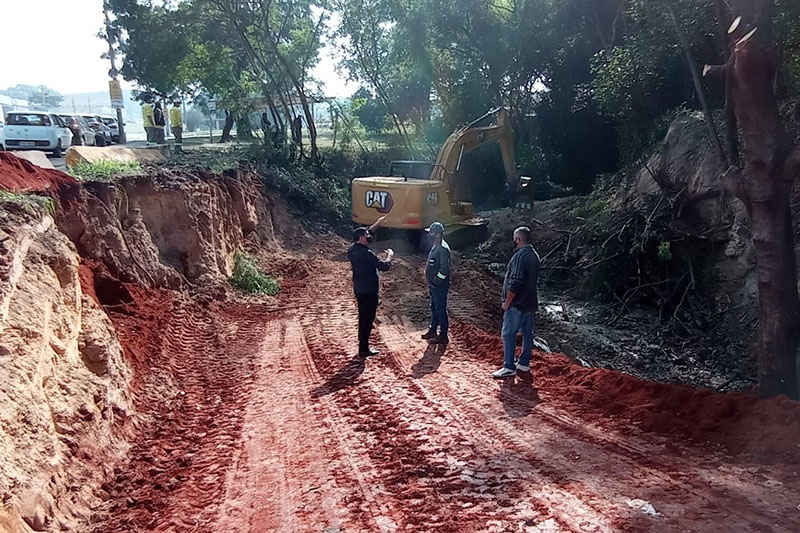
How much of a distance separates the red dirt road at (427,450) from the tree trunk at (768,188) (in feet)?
2.76

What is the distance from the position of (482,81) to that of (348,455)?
967 inches

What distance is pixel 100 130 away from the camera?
1226 inches

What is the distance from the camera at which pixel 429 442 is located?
237 inches

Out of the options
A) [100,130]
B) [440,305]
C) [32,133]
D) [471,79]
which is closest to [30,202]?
[440,305]

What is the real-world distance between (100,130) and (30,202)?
25.9 meters

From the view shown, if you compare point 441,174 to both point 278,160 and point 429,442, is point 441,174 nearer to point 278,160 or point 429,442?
point 278,160

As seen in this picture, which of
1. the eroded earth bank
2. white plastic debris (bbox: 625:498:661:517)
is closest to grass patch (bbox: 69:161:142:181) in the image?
the eroded earth bank

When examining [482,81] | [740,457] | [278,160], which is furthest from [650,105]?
[740,457]

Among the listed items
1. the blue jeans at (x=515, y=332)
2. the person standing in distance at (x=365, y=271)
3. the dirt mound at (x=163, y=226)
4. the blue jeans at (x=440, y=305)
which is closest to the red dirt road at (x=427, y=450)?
the blue jeans at (x=515, y=332)

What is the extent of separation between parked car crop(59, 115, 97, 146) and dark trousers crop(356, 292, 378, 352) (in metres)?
18.7

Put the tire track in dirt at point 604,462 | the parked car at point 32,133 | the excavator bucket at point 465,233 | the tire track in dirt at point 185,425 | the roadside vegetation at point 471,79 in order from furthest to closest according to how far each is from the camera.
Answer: the parked car at point 32,133 < the excavator bucket at point 465,233 < the roadside vegetation at point 471,79 < the tire track in dirt at point 185,425 < the tire track in dirt at point 604,462

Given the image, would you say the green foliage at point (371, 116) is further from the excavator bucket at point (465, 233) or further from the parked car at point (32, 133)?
the excavator bucket at point (465, 233)

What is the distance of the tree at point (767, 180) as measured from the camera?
5.92 metres

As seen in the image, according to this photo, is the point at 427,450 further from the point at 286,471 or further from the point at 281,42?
the point at 281,42
